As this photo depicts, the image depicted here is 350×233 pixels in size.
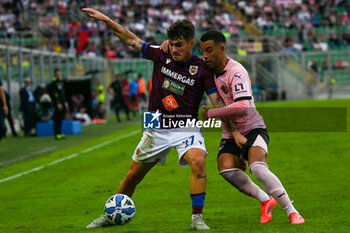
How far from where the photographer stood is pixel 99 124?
31891 millimetres

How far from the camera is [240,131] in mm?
7598

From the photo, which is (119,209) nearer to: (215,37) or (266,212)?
(266,212)

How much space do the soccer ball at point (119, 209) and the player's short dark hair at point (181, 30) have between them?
1867 mm

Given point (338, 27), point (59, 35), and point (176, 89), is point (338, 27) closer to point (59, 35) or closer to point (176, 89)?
point (59, 35)

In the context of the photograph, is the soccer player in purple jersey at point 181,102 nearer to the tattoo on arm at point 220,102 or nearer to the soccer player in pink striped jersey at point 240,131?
the tattoo on arm at point 220,102

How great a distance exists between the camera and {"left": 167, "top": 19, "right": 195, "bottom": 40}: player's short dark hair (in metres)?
7.18

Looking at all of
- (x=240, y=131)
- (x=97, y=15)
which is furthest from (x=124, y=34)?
(x=240, y=131)

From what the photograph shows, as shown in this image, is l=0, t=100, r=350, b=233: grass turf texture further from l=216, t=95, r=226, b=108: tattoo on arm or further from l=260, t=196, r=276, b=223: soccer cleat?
l=216, t=95, r=226, b=108: tattoo on arm

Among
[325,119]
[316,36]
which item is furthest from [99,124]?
[316,36]

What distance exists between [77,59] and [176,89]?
31.7m

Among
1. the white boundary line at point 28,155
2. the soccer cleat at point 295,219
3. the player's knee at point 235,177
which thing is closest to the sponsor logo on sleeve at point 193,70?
the player's knee at point 235,177

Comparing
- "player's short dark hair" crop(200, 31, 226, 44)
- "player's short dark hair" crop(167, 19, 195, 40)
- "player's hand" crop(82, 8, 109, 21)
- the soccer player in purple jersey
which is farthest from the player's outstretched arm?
"player's short dark hair" crop(200, 31, 226, 44)

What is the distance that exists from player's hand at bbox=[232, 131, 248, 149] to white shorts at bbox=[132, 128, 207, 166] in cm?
35

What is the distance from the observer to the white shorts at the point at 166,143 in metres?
7.42
